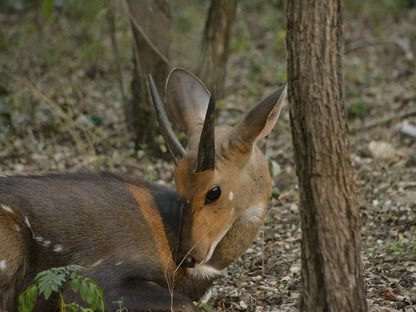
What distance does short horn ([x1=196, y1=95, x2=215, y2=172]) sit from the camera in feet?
13.1

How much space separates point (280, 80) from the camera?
966cm

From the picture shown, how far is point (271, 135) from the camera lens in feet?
26.2

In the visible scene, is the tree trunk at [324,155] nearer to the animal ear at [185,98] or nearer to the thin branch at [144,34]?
the animal ear at [185,98]

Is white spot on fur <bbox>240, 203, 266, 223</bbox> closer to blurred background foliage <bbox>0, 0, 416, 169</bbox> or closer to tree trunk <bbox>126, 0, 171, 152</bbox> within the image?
blurred background foliage <bbox>0, 0, 416, 169</bbox>

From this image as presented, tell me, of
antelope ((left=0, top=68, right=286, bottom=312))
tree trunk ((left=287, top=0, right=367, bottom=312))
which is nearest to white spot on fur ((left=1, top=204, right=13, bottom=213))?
antelope ((left=0, top=68, right=286, bottom=312))

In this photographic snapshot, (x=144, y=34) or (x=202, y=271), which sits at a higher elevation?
(x=144, y=34)

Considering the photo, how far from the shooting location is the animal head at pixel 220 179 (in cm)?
447

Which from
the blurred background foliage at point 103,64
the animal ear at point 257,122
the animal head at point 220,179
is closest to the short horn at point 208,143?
the animal head at point 220,179

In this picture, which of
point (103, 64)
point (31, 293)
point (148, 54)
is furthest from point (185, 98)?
point (103, 64)

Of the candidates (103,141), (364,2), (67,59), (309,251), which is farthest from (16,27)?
(309,251)

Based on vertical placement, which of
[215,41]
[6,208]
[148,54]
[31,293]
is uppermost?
[215,41]

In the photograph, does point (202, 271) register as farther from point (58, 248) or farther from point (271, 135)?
point (271, 135)

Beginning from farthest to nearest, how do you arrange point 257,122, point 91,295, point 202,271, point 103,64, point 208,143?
point 103,64, point 202,271, point 257,122, point 208,143, point 91,295

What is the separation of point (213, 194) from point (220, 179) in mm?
127
